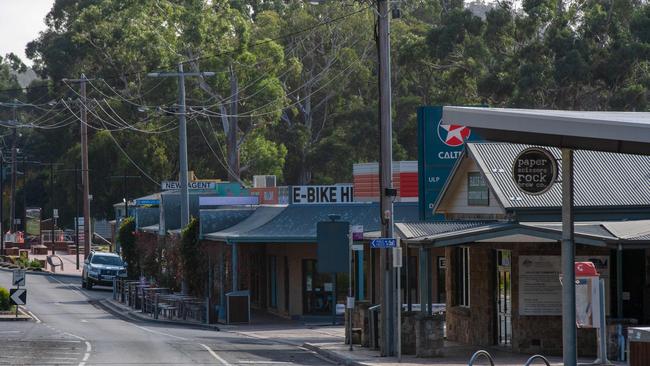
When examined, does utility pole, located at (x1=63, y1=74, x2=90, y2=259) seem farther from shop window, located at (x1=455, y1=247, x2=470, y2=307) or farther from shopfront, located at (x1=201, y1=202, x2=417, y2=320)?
shop window, located at (x1=455, y1=247, x2=470, y2=307)

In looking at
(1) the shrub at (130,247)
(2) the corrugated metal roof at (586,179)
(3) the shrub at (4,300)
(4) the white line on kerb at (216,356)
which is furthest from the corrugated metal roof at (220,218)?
(2) the corrugated metal roof at (586,179)

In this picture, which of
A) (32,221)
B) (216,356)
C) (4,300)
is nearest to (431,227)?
(216,356)

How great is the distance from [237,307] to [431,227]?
12189mm

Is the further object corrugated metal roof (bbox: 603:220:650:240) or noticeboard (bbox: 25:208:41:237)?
noticeboard (bbox: 25:208:41:237)

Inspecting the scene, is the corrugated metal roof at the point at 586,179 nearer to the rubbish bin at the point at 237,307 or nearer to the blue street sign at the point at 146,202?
the rubbish bin at the point at 237,307

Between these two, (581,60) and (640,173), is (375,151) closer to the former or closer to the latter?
(581,60)

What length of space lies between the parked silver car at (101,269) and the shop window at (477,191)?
3057cm

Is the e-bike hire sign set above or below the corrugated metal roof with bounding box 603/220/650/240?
above

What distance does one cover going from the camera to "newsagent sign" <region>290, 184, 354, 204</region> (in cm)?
4425

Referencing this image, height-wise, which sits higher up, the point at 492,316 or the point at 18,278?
the point at 18,278

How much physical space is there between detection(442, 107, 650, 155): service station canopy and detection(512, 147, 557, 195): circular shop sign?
0.79 metres

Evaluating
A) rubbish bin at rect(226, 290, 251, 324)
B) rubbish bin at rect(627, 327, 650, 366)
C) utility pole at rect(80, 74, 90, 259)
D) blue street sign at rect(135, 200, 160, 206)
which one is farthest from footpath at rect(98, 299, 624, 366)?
utility pole at rect(80, 74, 90, 259)

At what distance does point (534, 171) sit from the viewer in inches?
807

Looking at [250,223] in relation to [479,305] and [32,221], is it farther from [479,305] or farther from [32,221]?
[32,221]
